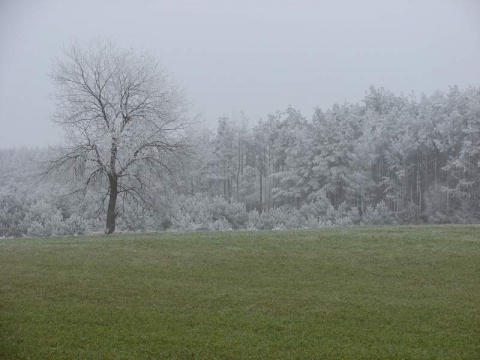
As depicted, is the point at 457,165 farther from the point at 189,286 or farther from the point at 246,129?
the point at 189,286

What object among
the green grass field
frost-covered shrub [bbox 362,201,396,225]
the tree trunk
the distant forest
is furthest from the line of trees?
the green grass field

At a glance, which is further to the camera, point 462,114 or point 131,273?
point 462,114

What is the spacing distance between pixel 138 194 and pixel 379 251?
11.1m

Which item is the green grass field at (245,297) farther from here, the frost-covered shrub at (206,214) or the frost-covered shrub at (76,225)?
the frost-covered shrub at (206,214)

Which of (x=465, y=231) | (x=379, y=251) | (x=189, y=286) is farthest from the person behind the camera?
(x=465, y=231)

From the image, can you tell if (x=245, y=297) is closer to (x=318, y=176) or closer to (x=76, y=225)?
(x=76, y=225)

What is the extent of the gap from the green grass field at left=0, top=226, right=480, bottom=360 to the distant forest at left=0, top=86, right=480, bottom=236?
56.6 feet

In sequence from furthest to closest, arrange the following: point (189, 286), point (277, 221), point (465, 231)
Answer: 1. point (277, 221)
2. point (465, 231)
3. point (189, 286)

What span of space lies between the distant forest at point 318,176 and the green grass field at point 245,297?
17261 millimetres

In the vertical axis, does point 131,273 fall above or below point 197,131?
below

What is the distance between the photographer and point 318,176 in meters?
43.7

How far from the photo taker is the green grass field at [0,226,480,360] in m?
8.77

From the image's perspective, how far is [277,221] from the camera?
3950 cm

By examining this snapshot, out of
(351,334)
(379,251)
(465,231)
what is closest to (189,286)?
(351,334)
